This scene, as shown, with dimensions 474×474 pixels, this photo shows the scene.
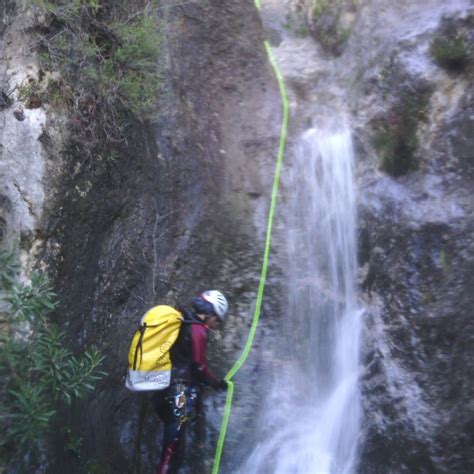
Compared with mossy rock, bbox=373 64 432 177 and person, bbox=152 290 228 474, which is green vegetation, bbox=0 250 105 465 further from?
mossy rock, bbox=373 64 432 177

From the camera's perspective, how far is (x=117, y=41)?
7727mm

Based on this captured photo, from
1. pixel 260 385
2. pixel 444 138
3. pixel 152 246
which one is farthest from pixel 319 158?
pixel 260 385

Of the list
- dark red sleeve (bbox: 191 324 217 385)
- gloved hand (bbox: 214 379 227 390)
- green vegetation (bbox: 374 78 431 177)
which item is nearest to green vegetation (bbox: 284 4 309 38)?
green vegetation (bbox: 374 78 431 177)

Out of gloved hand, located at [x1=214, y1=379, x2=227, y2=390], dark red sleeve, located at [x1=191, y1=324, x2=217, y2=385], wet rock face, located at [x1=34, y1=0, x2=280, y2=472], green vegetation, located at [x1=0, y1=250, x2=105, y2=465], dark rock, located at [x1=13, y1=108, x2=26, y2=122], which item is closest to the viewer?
green vegetation, located at [x1=0, y1=250, x2=105, y2=465]

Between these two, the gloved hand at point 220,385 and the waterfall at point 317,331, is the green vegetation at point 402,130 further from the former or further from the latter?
the gloved hand at point 220,385

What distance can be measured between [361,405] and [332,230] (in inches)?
75.0

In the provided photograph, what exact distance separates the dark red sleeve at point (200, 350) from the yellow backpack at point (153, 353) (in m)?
0.17

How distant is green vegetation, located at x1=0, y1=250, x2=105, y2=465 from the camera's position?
18.1ft

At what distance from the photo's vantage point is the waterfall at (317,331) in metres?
6.38

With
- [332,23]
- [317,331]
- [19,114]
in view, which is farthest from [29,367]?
[332,23]

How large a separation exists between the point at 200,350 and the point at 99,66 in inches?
133

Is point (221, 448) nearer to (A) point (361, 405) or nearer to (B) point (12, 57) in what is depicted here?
(A) point (361, 405)

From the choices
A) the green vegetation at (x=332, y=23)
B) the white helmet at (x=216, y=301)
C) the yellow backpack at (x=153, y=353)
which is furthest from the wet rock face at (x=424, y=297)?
the yellow backpack at (x=153, y=353)

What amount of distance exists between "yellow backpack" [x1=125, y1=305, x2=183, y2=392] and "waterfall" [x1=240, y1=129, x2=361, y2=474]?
47.5 inches
